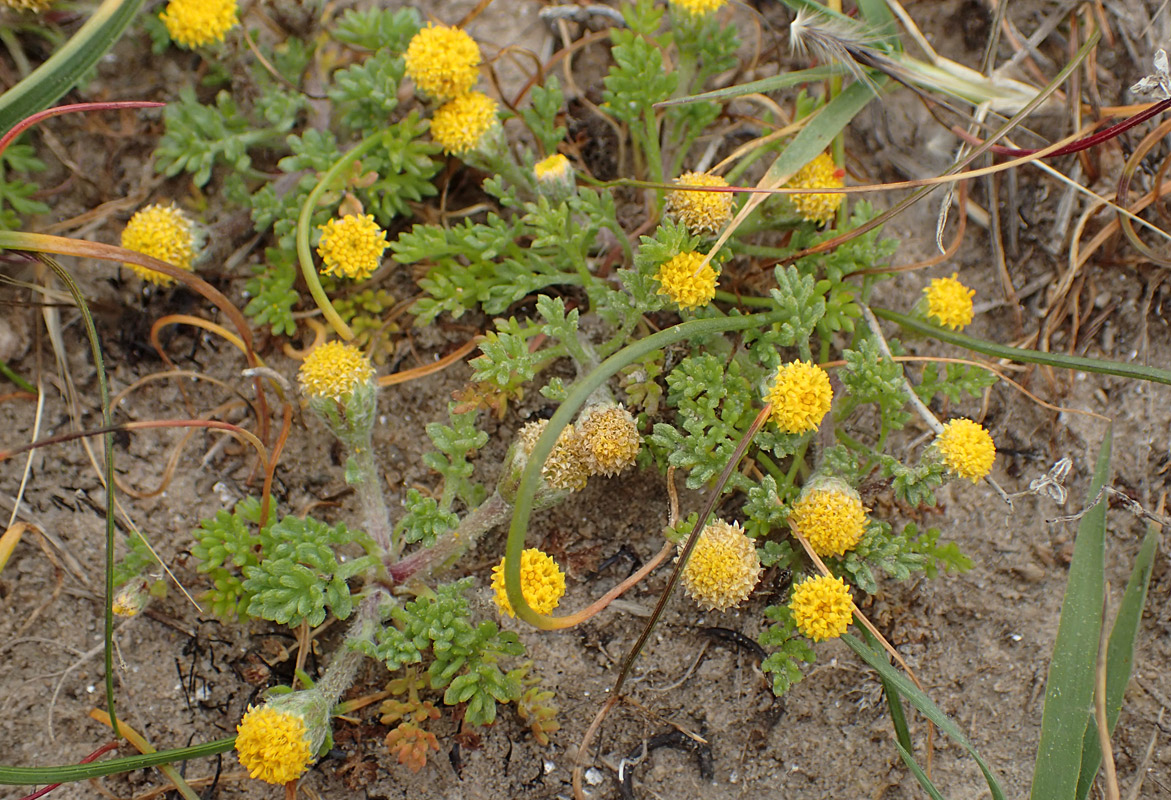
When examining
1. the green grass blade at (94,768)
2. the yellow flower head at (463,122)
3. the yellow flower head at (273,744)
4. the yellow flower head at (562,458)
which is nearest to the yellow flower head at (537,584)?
the yellow flower head at (562,458)

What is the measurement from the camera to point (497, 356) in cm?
237

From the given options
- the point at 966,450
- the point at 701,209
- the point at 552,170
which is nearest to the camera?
the point at 966,450

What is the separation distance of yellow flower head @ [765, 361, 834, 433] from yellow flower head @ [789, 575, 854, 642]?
0.43 meters

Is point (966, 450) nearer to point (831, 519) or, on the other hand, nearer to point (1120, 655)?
point (831, 519)

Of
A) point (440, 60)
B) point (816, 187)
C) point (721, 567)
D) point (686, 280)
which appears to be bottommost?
point (721, 567)

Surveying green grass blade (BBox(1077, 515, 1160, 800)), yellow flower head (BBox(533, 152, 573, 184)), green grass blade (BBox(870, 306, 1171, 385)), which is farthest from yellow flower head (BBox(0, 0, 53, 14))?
green grass blade (BBox(1077, 515, 1160, 800))

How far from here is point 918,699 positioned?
2.14 m

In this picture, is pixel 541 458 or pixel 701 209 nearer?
pixel 541 458

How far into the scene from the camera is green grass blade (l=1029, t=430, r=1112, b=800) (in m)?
2.14

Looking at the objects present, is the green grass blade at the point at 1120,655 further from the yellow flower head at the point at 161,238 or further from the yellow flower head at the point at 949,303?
the yellow flower head at the point at 161,238

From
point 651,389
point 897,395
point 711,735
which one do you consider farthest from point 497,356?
point 711,735

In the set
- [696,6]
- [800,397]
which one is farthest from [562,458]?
[696,6]

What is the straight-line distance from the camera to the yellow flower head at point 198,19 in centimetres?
260

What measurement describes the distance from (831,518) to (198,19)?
2.47 metres
